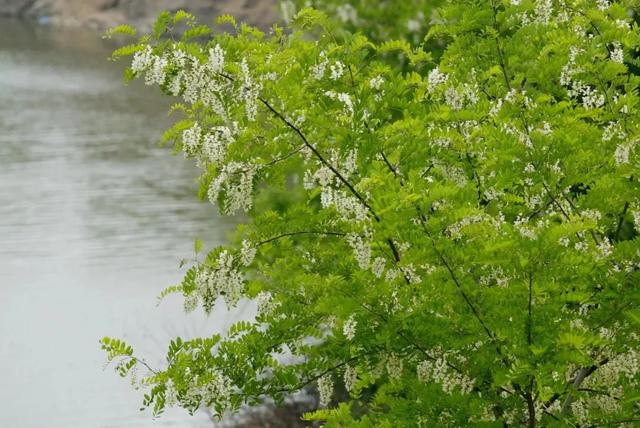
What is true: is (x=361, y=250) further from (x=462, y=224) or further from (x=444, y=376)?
(x=444, y=376)

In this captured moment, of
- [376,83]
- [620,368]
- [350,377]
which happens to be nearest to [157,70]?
[376,83]

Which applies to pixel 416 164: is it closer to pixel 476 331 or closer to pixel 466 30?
pixel 476 331

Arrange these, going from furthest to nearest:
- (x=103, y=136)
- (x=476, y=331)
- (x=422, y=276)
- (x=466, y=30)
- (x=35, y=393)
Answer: (x=103, y=136), (x=35, y=393), (x=466, y=30), (x=422, y=276), (x=476, y=331)

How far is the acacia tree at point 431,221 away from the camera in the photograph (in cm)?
325

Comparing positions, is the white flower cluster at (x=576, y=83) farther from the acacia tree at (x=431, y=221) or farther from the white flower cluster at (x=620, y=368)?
the white flower cluster at (x=620, y=368)

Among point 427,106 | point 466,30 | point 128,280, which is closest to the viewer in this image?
point 427,106

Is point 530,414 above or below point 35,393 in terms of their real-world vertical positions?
below

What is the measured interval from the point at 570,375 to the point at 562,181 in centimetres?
66

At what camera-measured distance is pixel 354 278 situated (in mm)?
3607

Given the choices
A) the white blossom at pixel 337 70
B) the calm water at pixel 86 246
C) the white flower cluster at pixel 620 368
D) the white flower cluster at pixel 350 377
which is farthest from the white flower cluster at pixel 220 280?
the calm water at pixel 86 246

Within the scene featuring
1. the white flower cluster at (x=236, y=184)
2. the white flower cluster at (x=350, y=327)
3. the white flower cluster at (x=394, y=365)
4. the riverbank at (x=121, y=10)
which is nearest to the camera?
the white flower cluster at (x=350, y=327)

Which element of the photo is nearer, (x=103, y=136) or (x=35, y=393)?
(x=35, y=393)

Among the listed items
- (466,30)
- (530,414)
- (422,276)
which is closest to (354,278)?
(422,276)

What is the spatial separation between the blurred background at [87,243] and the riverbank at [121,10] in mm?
→ 11174
